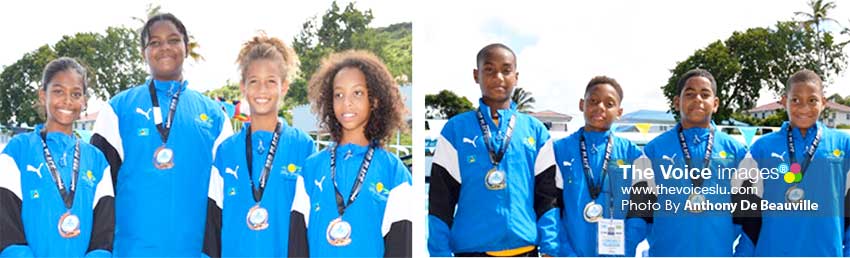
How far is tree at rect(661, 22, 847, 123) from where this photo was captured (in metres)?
4.28

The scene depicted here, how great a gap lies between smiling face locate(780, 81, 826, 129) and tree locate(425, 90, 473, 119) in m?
1.55

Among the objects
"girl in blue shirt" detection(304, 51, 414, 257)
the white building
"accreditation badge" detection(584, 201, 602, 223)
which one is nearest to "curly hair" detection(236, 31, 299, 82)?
"girl in blue shirt" detection(304, 51, 414, 257)

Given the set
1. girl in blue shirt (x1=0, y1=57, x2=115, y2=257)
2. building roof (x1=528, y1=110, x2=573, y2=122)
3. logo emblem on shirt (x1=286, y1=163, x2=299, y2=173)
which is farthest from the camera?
building roof (x1=528, y1=110, x2=573, y2=122)

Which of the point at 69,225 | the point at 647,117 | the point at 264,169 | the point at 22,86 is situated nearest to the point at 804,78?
the point at 647,117

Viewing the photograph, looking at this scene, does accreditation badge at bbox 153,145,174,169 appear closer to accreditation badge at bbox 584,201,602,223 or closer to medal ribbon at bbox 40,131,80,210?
medal ribbon at bbox 40,131,80,210

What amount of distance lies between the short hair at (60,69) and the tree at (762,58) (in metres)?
2.73

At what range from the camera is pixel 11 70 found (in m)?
4.26

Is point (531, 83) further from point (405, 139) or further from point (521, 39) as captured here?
point (405, 139)

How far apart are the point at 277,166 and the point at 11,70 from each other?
136 cm

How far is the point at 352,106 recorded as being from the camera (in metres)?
4.15

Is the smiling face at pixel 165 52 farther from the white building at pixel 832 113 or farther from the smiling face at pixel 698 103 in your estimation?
the white building at pixel 832 113

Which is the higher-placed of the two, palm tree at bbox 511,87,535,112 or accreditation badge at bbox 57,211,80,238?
palm tree at bbox 511,87,535,112

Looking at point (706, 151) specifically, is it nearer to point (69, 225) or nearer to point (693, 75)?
point (693, 75)

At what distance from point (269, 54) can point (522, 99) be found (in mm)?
1205
